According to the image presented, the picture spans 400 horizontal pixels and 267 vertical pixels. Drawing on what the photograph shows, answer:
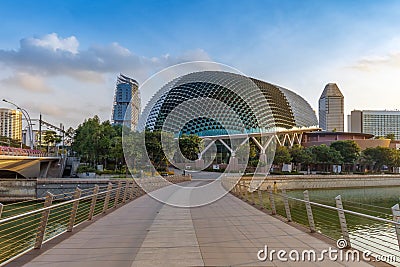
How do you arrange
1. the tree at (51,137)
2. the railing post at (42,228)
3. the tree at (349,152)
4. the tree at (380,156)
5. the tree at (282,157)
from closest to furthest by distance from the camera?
the railing post at (42,228) → the tree at (282,157) → the tree at (380,156) → the tree at (349,152) → the tree at (51,137)

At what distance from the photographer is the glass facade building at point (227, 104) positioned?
60281mm

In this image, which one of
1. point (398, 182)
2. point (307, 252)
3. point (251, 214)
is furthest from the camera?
point (398, 182)

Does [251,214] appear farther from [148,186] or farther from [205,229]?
[148,186]

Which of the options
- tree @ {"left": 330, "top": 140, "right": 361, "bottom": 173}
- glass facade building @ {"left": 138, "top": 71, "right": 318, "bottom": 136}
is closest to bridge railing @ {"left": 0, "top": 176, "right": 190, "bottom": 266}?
glass facade building @ {"left": 138, "top": 71, "right": 318, "bottom": 136}

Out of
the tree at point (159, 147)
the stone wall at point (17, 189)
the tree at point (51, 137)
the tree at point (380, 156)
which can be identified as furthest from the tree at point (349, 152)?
the tree at point (51, 137)

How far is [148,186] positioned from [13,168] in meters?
25.9

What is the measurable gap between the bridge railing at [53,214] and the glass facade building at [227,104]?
62.1 feet

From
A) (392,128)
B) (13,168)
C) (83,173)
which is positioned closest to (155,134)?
(83,173)

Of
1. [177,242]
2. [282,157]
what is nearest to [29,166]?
[282,157]

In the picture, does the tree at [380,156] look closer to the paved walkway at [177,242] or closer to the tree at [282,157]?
the tree at [282,157]

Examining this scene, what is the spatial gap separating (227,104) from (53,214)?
139 ft

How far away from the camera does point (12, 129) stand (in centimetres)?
11469

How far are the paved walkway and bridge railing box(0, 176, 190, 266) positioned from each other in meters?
0.51

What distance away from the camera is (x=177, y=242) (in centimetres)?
824
